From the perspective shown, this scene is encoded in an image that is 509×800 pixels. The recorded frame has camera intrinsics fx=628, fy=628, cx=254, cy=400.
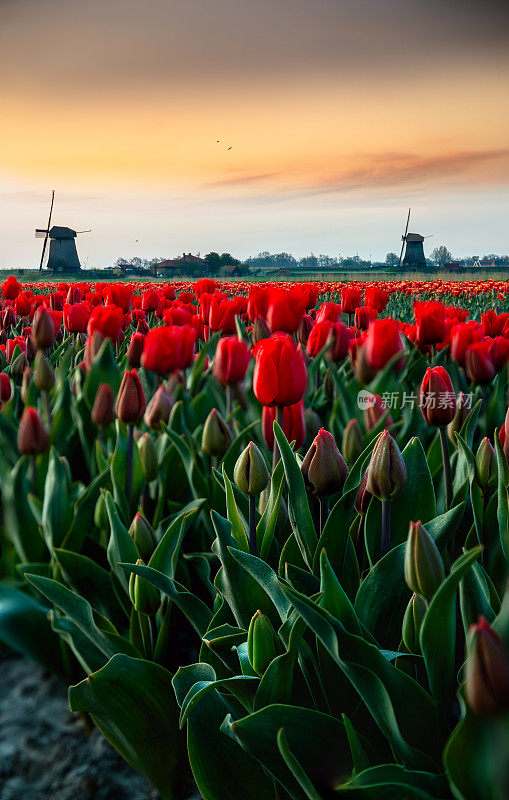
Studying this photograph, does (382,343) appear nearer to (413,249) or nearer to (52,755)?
(52,755)

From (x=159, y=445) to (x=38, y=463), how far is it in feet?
1.51

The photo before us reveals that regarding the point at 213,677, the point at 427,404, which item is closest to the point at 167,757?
→ the point at 213,677

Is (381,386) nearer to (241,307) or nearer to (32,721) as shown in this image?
(32,721)

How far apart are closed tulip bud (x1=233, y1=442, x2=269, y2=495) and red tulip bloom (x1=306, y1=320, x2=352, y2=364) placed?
4.66ft

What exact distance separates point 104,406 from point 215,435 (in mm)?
519

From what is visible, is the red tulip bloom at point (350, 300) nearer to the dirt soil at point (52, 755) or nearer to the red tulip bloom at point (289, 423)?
the red tulip bloom at point (289, 423)

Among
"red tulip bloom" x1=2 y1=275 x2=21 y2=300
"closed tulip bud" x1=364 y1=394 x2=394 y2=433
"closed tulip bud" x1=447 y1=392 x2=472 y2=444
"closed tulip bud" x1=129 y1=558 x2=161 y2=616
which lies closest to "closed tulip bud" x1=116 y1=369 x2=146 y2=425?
"closed tulip bud" x1=129 y1=558 x2=161 y2=616

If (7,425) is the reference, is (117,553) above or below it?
below

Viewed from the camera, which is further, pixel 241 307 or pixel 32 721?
pixel 241 307

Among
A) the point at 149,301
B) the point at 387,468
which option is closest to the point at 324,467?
the point at 387,468

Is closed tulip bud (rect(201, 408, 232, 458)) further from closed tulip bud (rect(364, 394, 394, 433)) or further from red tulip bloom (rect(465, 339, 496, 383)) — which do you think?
red tulip bloom (rect(465, 339, 496, 383))

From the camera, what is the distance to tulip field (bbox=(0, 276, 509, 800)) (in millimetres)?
998

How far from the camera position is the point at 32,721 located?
165cm

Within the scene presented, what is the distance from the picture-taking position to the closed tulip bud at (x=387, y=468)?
51.1 inches
